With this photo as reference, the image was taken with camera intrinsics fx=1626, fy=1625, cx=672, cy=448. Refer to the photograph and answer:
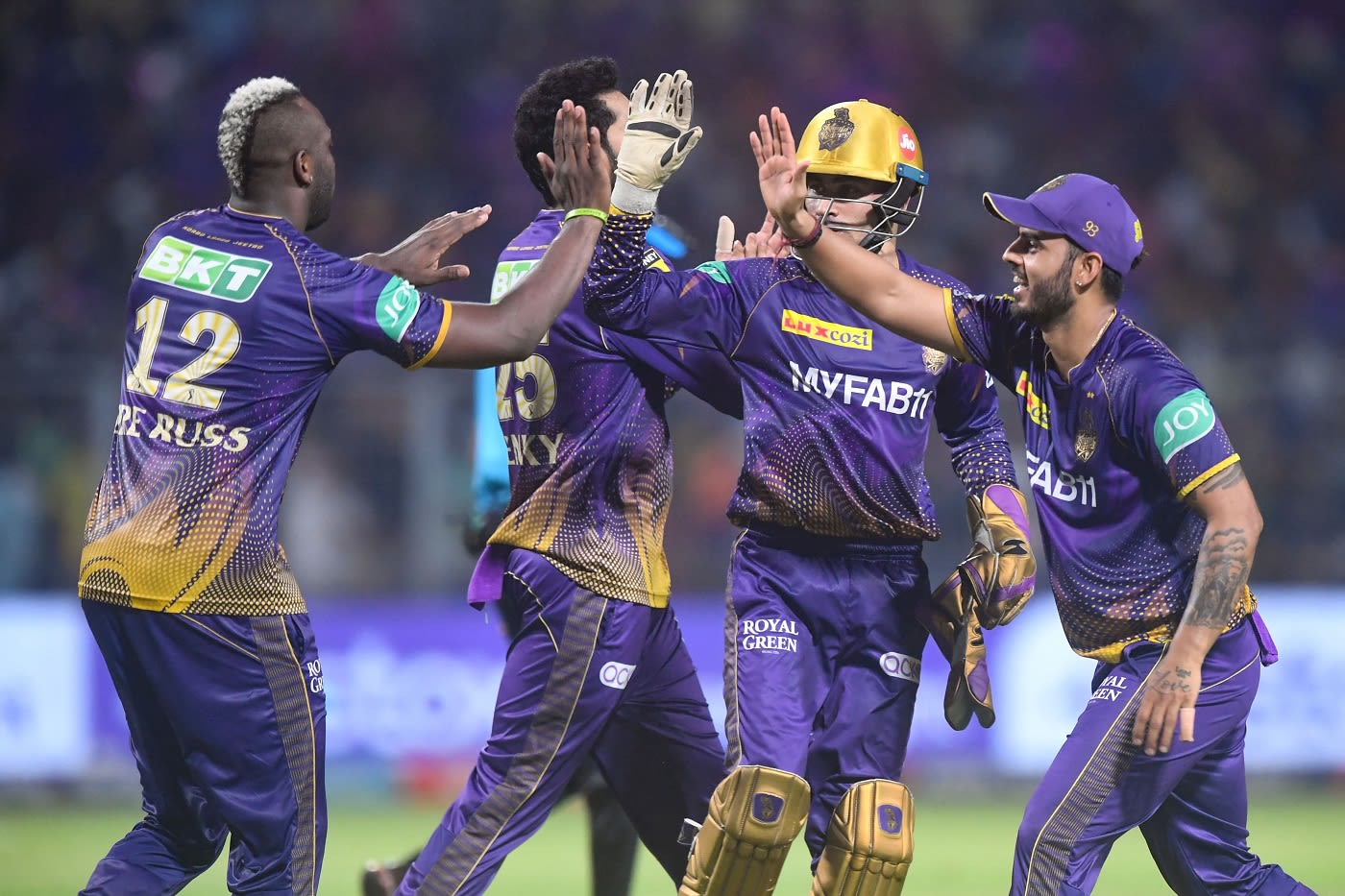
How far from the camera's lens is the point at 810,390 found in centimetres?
537

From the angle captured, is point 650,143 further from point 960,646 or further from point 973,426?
point 960,646

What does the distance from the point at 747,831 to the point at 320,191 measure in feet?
7.61

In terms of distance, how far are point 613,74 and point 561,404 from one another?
1186 millimetres

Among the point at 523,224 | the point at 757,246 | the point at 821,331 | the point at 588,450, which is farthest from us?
the point at 523,224

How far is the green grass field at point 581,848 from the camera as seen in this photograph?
7938mm

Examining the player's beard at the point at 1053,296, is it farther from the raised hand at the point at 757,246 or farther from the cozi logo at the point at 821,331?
the raised hand at the point at 757,246

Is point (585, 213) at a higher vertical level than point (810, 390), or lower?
higher

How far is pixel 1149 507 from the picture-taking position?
4957 millimetres

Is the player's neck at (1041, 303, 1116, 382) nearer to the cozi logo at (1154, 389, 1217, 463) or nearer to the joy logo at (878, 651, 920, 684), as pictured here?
the cozi logo at (1154, 389, 1217, 463)

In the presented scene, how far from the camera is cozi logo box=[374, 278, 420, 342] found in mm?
4594

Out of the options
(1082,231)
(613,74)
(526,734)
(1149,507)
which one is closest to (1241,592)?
(1149,507)

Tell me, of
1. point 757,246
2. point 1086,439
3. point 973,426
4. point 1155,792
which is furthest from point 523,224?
point 1155,792

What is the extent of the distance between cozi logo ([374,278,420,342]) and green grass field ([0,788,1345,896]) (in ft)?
13.1

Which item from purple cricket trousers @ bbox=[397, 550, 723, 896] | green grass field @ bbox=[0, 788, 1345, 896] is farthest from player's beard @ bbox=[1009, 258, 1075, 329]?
green grass field @ bbox=[0, 788, 1345, 896]
